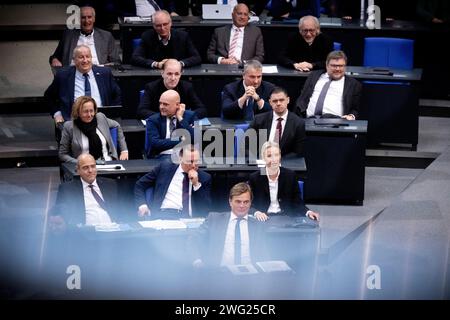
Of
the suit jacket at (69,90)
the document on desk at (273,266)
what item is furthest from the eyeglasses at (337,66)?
the document on desk at (273,266)

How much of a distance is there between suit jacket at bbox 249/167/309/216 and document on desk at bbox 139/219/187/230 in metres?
0.60

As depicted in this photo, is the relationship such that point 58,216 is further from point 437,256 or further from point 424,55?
point 424,55

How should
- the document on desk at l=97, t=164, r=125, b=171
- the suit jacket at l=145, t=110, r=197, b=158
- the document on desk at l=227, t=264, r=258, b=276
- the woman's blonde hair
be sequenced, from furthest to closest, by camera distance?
the suit jacket at l=145, t=110, r=197, b=158, the woman's blonde hair, the document on desk at l=97, t=164, r=125, b=171, the document on desk at l=227, t=264, r=258, b=276

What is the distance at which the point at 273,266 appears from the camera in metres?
6.16

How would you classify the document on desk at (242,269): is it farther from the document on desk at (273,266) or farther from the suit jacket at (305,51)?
the suit jacket at (305,51)

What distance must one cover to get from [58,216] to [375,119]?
278 cm

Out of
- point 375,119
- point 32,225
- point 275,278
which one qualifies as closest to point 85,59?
point 32,225

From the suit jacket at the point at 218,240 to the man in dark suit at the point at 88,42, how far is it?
2.73m

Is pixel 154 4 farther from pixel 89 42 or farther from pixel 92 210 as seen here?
pixel 92 210

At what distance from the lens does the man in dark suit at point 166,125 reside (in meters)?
7.80

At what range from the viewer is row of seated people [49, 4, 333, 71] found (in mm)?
8898

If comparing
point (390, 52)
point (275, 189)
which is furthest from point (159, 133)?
point (390, 52)

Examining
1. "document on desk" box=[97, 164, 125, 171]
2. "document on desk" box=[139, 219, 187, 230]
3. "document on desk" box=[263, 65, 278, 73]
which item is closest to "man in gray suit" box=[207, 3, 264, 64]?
"document on desk" box=[263, 65, 278, 73]

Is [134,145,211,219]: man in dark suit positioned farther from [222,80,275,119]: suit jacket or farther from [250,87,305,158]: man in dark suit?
[222,80,275,119]: suit jacket
